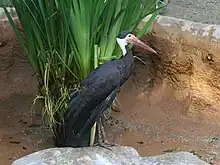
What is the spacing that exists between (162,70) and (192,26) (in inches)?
12.0

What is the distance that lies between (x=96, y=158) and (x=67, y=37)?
2.48ft

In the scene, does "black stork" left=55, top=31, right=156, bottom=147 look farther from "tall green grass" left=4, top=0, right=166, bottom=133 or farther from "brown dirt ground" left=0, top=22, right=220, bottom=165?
"brown dirt ground" left=0, top=22, right=220, bottom=165

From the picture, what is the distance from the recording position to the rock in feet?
6.89

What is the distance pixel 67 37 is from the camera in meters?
2.74

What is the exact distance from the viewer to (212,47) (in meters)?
3.13

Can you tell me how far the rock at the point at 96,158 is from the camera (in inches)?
82.7

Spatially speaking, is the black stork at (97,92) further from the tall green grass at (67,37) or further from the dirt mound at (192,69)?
the dirt mound at (192,69)

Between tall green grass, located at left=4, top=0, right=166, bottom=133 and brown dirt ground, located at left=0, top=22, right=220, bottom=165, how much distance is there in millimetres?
351

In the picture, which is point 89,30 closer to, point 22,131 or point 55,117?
point 55,117

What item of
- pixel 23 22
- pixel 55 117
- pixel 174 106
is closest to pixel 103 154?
pixel 55 117

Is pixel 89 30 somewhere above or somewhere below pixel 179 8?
above

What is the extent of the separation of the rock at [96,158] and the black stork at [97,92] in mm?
253

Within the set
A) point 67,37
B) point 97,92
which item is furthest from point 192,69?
point 97,92

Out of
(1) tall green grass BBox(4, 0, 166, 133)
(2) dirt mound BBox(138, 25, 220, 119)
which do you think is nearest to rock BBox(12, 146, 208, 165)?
(1) tall green grass BBox(4, 0, 166, 133)
